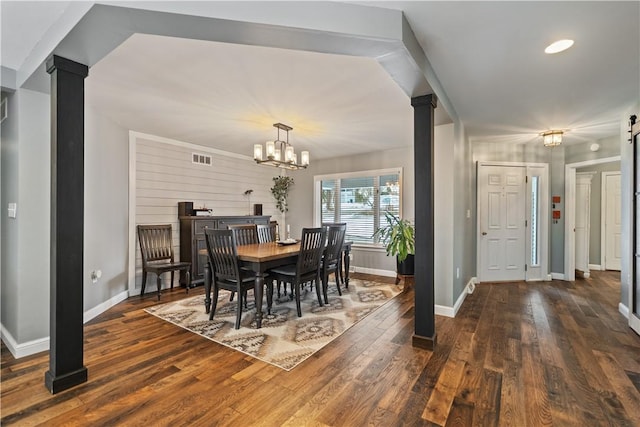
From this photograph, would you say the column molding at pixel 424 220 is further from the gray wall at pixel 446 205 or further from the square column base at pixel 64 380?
the square column base at pixel 64 380

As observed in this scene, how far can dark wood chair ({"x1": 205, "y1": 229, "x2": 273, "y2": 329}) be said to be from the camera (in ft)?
9.76

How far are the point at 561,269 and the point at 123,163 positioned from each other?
7221mm

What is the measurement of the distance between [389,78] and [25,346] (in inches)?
149

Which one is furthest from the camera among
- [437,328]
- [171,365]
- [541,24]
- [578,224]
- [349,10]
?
[578,224]

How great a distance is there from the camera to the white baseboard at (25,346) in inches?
94.4

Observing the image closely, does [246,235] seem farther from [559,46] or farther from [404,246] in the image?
[559,46]

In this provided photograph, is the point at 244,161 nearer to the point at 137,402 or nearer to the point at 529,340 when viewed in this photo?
the point at 137,402

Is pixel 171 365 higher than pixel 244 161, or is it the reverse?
pixel 244 161

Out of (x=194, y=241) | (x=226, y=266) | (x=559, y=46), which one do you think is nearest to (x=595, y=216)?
(x=559, y=46)

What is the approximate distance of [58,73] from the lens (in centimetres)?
191

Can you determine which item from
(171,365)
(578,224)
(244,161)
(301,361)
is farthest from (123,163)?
(578,224)

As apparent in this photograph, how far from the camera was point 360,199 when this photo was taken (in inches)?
232

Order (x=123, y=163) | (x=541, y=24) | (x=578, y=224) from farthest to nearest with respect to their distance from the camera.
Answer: (x=578, y=224) < (x=123, y=163) < (x=541, y=24)

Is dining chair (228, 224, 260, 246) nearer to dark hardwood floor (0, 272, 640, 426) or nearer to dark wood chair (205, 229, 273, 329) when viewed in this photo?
dark wood chair (205, 229, 273, 329)
